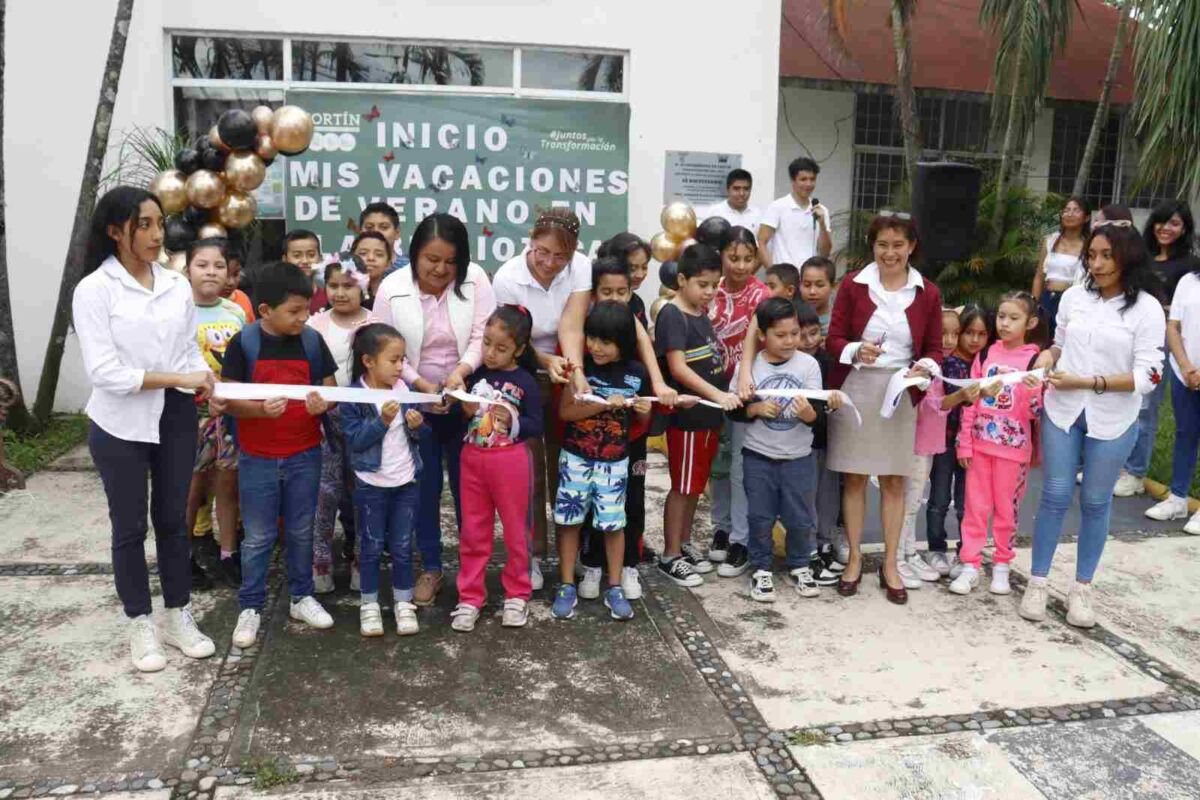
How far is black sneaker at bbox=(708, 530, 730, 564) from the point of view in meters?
5.00

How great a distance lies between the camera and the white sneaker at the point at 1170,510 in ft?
19.2

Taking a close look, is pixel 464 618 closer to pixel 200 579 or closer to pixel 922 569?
pixel 200 579

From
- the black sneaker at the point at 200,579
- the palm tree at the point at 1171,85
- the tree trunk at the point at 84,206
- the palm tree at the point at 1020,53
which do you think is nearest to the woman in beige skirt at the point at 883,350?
the black sneaker at the point at 200,579

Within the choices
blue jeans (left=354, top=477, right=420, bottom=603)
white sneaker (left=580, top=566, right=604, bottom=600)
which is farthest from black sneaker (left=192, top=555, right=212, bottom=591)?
white sneaker (left=580, top=566, right=604, bottom=600)

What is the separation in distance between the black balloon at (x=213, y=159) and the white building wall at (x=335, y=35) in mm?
1525

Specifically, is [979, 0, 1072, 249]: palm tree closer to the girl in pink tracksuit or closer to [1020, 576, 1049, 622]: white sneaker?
the girl in pink tracksuit

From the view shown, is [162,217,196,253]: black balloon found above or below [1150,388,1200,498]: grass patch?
above

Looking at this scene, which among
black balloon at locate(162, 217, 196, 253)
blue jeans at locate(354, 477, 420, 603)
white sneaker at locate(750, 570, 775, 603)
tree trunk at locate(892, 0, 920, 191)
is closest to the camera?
blue jeans at locate(354, 477, 420, 603)

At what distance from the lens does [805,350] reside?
4656 millimetres

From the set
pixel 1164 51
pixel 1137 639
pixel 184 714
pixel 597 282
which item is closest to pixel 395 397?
pixel 597 282

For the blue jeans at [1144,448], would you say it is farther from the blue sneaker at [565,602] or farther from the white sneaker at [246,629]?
the white sneaker at [246,629]

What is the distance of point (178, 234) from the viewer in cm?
631

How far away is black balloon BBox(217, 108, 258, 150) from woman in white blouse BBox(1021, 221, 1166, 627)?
4879 millimetres

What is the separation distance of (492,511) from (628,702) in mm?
1054
